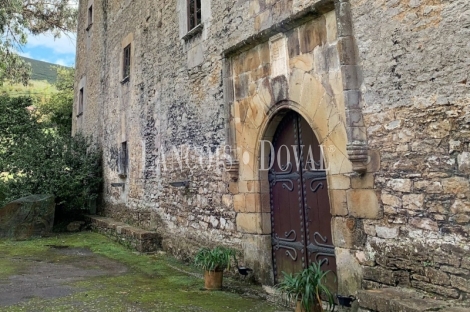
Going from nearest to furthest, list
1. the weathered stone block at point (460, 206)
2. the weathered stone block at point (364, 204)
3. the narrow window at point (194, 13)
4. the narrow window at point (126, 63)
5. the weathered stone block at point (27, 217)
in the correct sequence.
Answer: the weathered stone block at point (460, 206), the weathered stone block at point (364, 204), the narrow window at point (194, 13), the weathered stone block at point (27, 217), the narrow window at point (126, 63)

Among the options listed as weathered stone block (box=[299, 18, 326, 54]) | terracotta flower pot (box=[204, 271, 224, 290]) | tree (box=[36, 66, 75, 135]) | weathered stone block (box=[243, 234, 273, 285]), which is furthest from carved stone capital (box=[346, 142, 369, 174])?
tree (box=[36, 66, 75, 135])

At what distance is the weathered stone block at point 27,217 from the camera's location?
9.12 metres

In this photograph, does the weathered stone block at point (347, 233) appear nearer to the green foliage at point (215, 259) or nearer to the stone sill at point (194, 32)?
the green foliage at point (215, 259)

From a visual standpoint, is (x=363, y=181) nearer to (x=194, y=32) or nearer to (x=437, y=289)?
(x=437, y=289)

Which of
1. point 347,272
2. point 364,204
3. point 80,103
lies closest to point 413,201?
point 364,204

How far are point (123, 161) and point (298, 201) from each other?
20.6 ft

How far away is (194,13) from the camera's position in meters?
6.54

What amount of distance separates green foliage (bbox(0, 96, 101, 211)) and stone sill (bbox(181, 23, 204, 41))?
5894 mm

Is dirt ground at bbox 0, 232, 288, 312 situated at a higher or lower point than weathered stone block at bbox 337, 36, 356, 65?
lower

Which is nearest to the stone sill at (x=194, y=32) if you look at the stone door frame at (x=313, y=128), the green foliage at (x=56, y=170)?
the stone door frame at (x=313, y=128)

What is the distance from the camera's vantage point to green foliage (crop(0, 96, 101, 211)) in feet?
33.6

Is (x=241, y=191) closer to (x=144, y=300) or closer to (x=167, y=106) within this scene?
(x=144, y=300)

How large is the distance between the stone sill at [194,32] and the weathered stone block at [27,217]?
5.78 metres

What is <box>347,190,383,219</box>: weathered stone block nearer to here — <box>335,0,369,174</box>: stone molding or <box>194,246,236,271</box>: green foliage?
<box>335,0,369,174</box>: stone molding
